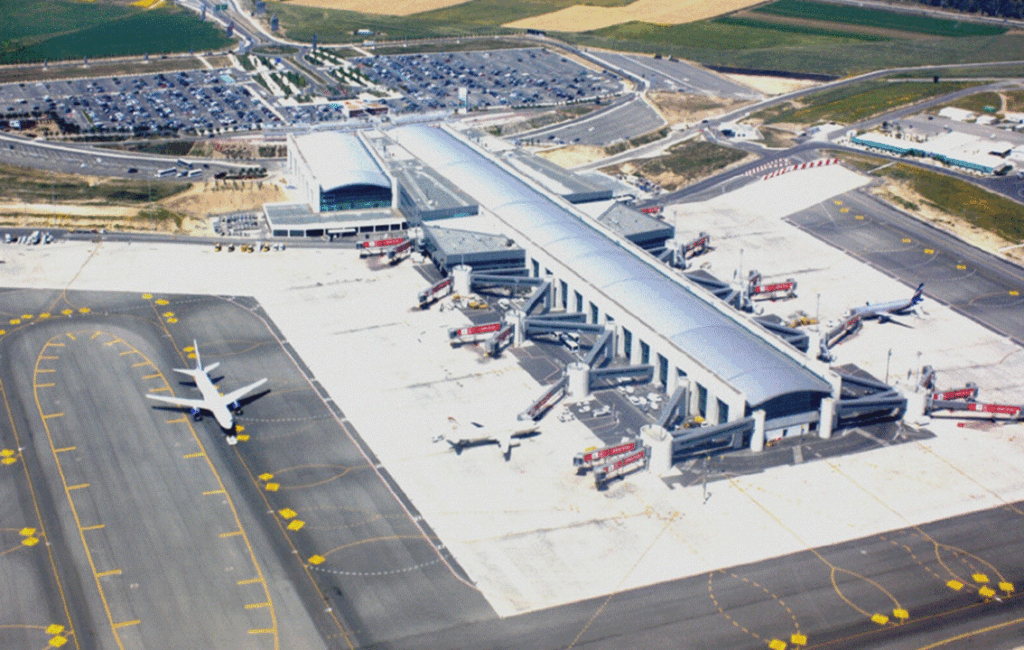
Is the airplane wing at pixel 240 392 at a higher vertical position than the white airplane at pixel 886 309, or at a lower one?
higher

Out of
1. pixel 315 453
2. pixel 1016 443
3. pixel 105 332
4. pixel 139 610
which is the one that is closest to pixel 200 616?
pixel 139 610

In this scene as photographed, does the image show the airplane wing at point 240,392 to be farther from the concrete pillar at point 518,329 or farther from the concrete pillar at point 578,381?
the concrete pillar at point 578,381

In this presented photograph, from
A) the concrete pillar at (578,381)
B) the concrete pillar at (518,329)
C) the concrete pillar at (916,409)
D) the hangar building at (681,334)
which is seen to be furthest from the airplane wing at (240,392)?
the concrete pillar at (916,409)

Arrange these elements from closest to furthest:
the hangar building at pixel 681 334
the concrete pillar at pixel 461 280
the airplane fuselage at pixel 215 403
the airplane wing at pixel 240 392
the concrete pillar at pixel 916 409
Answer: the airplane fuselage at pixel 215 403
the hangar building at pixel 681 334
the airplane wing at pixel 240 392
the concrete pillar at pixel 916 409
the concrete pillar at pixel 461 280

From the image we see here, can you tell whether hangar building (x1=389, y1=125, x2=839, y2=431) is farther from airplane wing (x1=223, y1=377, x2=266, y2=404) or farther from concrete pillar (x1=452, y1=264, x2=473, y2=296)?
airplane wing (x1=223, y1=377, x2=266, y2=404)

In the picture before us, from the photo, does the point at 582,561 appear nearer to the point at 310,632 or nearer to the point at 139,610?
the point at 310,632

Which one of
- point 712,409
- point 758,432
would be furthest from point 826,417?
point 712,409
